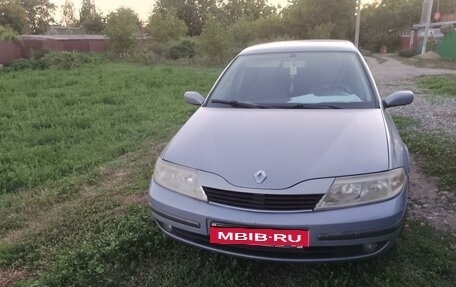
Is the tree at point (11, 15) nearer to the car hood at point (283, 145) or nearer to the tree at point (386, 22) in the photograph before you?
the tree at point (386, 22)

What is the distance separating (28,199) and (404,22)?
4458 cm

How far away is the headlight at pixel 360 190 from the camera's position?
6.86 feet

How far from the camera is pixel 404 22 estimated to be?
1618 inches

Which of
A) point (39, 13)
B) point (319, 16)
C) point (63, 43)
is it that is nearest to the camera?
point (63, 43)

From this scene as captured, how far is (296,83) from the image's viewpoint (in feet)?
11.1

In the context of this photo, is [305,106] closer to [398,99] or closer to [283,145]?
[283,145]

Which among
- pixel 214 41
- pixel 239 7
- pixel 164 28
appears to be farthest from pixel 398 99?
pixel 239 7

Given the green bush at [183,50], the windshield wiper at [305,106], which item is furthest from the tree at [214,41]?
the windshield wiper at [305,106]

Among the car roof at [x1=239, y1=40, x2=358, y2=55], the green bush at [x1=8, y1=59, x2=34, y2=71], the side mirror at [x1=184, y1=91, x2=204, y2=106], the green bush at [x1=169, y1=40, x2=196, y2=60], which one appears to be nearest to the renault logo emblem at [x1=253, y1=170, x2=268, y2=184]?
the side mirror at [x1=184, y1=91, x2=204, y2=106]

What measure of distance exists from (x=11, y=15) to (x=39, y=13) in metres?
18.4

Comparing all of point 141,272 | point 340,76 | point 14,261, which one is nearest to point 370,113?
point 340,76

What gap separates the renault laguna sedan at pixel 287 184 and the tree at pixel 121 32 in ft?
70.7

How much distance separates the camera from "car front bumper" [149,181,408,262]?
2.04m

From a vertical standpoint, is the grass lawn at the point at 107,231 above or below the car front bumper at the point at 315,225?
below
